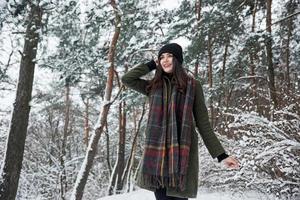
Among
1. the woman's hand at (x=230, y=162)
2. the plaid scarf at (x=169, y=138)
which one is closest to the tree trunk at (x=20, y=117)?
the plaid scarf at (x=169, y=138)

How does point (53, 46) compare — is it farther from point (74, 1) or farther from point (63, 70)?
point (74, 1)

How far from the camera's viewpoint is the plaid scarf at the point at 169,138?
8.01 ft

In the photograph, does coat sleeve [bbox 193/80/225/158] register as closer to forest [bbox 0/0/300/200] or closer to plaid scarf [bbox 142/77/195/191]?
plaid scarf [bbox 142/77/195/191]

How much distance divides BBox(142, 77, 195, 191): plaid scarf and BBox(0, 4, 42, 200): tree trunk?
5090 mm

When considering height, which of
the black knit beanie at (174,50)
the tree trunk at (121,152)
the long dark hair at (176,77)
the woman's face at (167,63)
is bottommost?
the tree trunk at (121,152)

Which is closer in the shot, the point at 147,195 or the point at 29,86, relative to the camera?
the point at 147,195

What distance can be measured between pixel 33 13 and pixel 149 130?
5359 millimetres

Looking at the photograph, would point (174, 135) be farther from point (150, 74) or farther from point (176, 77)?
point (150, 74)

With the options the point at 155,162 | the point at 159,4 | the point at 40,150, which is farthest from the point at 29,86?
the point at 40,150

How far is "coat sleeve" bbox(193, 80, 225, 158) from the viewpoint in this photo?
2568 millimetres

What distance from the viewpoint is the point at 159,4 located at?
33.1 feet

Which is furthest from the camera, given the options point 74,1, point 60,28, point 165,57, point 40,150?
point 40,150

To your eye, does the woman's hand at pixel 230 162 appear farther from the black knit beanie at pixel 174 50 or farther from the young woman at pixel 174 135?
the black knit beanie at pixel 174 50

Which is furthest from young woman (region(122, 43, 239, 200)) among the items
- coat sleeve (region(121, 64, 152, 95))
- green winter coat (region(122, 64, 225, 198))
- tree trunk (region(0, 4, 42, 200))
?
tree trunk (region(0, 4, 42, 200))
